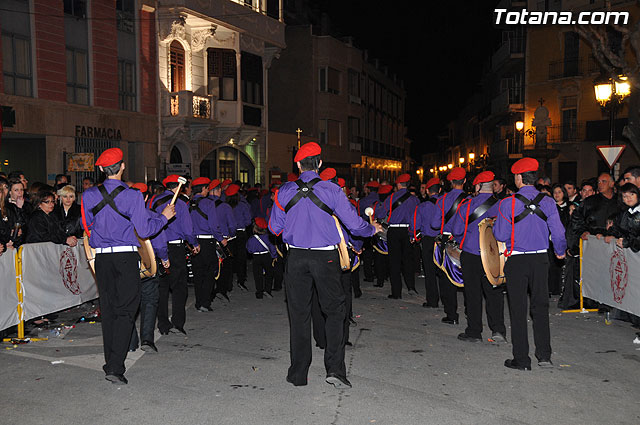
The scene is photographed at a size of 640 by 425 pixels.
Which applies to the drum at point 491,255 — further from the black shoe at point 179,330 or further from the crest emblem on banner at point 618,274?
the black shoe at point 179,330

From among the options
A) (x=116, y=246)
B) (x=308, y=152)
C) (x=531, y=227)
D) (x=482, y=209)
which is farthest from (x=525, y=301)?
(x=116, y=246)

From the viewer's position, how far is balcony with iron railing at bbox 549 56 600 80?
34.3 meters

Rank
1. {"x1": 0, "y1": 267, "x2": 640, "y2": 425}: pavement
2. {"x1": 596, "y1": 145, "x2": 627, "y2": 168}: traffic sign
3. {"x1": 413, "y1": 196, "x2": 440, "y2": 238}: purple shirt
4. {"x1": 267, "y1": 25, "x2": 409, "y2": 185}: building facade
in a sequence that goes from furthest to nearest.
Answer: {"x1": 267, "y1": 25, "x2": 409, "y2": 185}: building facade → {"x1": 596, "y1": 145, "x2": 627, "y2": 168}: traffic sign → {"x1": 413, "y1": 196, "x2": 440, "y2": 238}: purple shirt → {"x1": 0, "y1": 267, "x2": 640, "y2": 425}: pavement

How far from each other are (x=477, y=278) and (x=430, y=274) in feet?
7.21

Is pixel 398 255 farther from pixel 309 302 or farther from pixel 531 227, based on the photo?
pixel 309 302

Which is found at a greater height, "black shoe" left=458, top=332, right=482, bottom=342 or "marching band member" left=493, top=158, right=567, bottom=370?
"marching band member" left=493, top=158, right=567, bottom=370

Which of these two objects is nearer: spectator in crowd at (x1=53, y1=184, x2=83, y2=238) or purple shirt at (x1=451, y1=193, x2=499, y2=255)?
purple shirt at (x1=451, y1=193, x2=499, y2=255)

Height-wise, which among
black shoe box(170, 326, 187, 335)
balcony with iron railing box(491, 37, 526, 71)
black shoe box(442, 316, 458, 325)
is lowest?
black shoe box(442, 316, 458, 325)

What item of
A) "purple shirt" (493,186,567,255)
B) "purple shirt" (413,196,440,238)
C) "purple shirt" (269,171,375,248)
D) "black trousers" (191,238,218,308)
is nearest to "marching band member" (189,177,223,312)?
"black trousers" (191,238,218,308)

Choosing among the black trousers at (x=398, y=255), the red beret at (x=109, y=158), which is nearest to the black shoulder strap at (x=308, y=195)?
the red beret at (x=109, y=158)

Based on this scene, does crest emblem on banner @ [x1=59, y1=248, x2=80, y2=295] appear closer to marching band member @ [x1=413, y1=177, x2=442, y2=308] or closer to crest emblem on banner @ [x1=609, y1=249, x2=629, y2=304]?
marching band member @ [x1=413, y1=177, x2=442, y2=308]

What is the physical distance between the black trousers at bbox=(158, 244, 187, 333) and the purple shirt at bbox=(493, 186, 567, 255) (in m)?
4.32

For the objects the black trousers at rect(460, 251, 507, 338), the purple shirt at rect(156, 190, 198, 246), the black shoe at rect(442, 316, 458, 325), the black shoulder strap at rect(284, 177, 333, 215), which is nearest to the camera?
the black shoulder strap at rect(284, 177, 333, 215)

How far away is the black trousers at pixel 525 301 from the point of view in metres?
6.89
